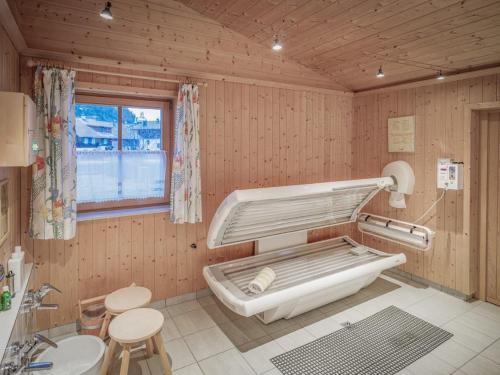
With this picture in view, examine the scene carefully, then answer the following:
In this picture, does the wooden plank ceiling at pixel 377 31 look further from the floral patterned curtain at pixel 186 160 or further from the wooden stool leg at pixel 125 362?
the wooden stool leg at pixel 125 362

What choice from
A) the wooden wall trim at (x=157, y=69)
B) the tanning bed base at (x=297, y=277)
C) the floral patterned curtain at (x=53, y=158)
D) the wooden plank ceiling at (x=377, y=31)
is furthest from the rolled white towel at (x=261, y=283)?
the wooden plank ceiling at (x=377, y=31)

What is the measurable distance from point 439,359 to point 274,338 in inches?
51.9

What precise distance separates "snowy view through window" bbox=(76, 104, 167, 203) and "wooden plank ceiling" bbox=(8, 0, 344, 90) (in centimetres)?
52

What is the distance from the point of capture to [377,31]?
279 centimetres

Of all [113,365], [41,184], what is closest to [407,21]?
[41,184]

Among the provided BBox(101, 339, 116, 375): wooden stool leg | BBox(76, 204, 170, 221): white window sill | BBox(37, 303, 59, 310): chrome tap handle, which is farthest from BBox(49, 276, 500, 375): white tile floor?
BBox(76, 204, 170, 221): white window sill

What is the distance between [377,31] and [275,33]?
994mm

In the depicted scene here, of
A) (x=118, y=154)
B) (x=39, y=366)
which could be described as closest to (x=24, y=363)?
(x=39, y=366)

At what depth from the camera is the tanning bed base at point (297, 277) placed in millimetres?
2564

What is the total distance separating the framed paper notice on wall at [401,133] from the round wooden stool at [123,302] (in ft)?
11.0

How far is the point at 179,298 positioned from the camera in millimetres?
3377

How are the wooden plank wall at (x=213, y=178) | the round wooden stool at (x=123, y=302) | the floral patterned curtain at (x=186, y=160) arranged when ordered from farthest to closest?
the floral patterned curtain at (x=186, y=160)
the wooden plank wall at (x=213, y=178)
the round wooden stool at (x=123, y=302)

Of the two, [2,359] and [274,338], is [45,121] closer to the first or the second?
[2,359]

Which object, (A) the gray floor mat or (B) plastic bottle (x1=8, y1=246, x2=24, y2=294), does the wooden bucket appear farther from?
(A) the gray floor mat
